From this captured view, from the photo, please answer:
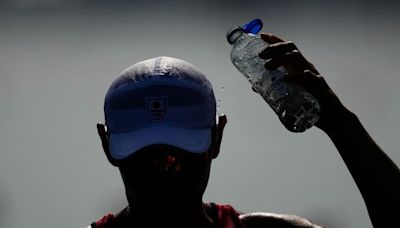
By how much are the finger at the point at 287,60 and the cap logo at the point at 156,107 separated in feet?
1.52

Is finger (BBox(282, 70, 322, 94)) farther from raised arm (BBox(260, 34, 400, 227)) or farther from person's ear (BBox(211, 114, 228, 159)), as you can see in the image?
person's ear (BBox(211, 114, 228, 159))

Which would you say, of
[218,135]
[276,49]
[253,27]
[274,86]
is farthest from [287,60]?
[218,135]

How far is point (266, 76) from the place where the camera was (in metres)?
3.05

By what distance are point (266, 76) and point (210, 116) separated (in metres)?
0.33

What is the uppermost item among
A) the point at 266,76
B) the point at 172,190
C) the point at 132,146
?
the point at 266,76

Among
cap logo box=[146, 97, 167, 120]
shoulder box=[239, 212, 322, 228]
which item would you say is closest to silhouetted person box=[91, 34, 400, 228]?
cap logo box=[146, 97, 167, 120]

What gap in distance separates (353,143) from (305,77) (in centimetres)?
30

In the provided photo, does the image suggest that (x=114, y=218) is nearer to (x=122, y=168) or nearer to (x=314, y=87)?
(x=122, y=168)

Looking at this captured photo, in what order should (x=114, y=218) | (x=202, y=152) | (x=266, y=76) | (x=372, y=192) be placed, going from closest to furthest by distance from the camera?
(x=372, y=192) → (x=202, y=152) → (x=266, y=76) → (x=114, y=218)

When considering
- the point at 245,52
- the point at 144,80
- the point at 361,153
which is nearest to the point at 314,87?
the point at 361,153

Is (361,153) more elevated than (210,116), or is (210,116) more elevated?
(210,116)

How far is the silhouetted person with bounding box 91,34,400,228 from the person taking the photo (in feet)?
8.40

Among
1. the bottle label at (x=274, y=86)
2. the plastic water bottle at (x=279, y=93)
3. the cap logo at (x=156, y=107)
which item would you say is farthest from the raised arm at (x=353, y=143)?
the cap logo at (x=156, y=107)

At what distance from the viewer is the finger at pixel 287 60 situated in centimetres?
260
